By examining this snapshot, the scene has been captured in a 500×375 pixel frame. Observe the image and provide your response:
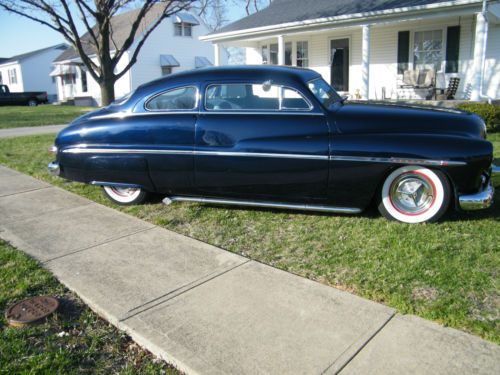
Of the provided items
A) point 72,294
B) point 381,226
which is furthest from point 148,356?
point 381,226

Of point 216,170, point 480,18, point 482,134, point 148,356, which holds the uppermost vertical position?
point 480,18

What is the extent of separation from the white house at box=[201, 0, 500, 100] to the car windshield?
886 cm

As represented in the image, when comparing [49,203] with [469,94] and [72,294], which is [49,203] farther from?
[469,94]

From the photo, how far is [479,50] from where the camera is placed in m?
12.0

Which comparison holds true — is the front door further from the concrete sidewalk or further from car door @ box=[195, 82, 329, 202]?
the concrete sidewalk

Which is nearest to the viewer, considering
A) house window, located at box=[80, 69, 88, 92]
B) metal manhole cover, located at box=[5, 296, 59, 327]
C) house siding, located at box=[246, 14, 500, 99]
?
metal manhole cover, located at box=[5, 296, 59, 327]

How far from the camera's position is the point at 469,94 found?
13.7 meters

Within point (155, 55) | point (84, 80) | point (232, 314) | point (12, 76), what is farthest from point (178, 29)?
point (232, 314)

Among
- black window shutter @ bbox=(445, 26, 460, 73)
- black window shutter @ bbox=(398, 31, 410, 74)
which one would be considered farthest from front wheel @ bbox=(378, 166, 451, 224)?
black window shutter @ bbox=(398, 31, 410, 74)

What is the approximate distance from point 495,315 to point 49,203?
5317mm

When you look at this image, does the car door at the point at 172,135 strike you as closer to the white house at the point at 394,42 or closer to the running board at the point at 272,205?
the running board at the point at 272,205

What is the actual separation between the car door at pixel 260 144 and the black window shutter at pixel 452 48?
37.5 feet

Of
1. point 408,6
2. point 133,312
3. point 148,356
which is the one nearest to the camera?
point 148,356

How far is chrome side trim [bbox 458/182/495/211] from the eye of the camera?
4219mm
